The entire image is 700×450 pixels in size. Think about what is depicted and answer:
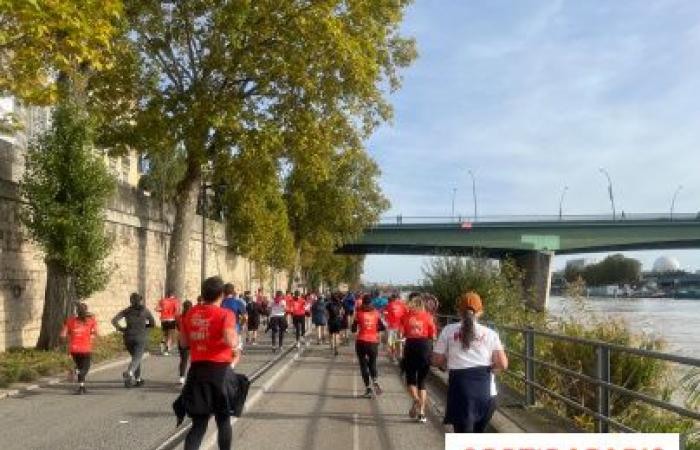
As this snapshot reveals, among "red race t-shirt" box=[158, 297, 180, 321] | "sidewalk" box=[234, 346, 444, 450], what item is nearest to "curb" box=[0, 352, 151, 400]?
"red race t-shirt" box=[158, 297, 180, 321]

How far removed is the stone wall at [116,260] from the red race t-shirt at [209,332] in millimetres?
A: 13177

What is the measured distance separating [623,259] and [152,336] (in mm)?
165723

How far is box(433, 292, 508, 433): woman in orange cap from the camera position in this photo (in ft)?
22.6

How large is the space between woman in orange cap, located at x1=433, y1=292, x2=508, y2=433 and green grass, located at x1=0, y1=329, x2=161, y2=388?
30.5 feet

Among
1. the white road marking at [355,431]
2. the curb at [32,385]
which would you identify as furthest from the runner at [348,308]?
the white road marking at [355,431]

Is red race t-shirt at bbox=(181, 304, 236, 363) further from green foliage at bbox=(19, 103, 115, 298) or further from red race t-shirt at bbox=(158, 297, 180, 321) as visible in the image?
red race t-shirt at bbox=(158, 297, 180, 321)

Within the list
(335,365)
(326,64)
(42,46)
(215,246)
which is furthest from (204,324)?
(215,246)

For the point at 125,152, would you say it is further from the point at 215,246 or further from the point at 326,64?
the point at 215,246

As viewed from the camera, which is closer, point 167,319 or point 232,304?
point 232,304

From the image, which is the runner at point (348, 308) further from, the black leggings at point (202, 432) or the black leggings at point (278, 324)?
the black leggings at point (202, 432)

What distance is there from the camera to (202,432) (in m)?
Result: 7.14

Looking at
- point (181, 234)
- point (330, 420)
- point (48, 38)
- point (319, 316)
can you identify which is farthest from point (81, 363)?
point (181, 234)

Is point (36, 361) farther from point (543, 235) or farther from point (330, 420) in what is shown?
point (543, 235)

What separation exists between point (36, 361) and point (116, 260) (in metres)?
11.5
